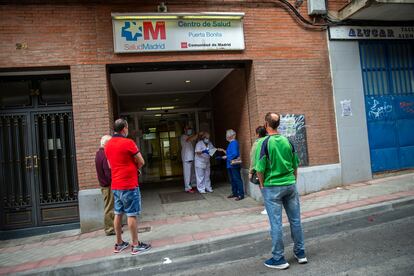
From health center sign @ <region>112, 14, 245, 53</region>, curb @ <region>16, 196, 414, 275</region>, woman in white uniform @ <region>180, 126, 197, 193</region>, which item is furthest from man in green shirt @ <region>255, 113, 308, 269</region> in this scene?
woman in white uniform @ <region>180, 126, 197, 193</region>

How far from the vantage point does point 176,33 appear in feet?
24.6

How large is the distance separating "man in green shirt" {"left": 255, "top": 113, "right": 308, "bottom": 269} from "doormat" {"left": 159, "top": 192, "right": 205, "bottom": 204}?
→ 476cm

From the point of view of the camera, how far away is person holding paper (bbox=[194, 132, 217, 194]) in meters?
9.69

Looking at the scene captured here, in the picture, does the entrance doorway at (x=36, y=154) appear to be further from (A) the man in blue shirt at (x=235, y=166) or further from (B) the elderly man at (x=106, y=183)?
(A) the man in blue shirt at (x=235, y=166)

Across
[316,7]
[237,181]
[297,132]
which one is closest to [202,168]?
[237,181]

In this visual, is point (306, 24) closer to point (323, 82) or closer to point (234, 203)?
point (323, 82)

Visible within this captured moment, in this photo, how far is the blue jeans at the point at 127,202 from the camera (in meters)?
5.02

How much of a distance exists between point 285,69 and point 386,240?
15.3 feet

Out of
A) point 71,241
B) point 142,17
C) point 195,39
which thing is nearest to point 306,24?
point 195,39

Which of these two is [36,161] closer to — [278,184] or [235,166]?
[235,166]

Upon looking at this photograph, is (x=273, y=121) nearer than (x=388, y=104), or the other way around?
(x=273, y=121)

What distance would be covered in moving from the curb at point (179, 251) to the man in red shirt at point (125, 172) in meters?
0.19

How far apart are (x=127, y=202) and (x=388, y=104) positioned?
7.39 m

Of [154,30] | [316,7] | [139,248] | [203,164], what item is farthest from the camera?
[203,164]
